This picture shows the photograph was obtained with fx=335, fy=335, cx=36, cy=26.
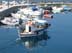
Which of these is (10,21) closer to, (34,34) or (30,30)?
(30,30)

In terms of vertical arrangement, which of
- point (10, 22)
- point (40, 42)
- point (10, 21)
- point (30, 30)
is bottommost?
point (40, 42)

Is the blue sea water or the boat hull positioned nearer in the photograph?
the blue sea water

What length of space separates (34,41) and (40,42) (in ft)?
2.41

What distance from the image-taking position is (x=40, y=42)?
118ft

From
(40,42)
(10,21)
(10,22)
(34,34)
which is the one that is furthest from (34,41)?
(10,21)

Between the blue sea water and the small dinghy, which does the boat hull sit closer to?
the blue sea water

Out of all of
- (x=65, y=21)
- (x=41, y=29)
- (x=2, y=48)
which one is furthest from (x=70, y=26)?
(x=2, y=48)

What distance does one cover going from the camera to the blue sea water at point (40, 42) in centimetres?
3238

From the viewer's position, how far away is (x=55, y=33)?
1594 inches

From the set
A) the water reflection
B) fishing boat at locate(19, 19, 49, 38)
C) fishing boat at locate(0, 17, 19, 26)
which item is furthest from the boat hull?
fishing boat at locate(0, 17, 19, 26)

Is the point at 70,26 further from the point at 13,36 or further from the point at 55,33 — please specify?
the point at 13,36

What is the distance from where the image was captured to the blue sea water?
32.4 metres

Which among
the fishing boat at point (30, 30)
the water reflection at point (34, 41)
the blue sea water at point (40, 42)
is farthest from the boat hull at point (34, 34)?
the blue sea water at point (40, 42)

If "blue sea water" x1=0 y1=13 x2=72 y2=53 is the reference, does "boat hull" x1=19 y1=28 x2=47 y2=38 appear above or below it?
above
